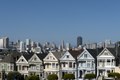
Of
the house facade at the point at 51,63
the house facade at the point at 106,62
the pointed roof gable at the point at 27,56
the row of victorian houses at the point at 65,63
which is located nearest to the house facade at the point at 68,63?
the row of victorian houses at the point at 65,63

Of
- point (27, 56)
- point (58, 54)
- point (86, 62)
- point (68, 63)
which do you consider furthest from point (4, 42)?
point (86, 62)

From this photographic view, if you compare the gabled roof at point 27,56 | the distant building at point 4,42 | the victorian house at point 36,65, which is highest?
the distant building at point 4,42

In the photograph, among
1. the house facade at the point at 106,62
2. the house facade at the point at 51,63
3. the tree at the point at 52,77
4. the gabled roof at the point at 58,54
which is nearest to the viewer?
the tree at the point at 52,77

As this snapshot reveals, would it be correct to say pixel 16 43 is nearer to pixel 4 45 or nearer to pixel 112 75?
pixel 4 45

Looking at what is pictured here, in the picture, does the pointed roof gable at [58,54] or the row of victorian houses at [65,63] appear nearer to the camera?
the row of victorian houses at [65,63]

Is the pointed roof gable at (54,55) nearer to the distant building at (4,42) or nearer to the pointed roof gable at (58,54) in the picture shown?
the pointed roof gable at (58,54)

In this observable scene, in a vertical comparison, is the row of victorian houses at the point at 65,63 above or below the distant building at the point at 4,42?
below

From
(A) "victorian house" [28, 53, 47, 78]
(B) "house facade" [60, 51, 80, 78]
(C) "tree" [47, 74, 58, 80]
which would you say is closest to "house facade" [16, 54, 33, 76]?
(A) "victorian house" [28, 53, 47, 78]
